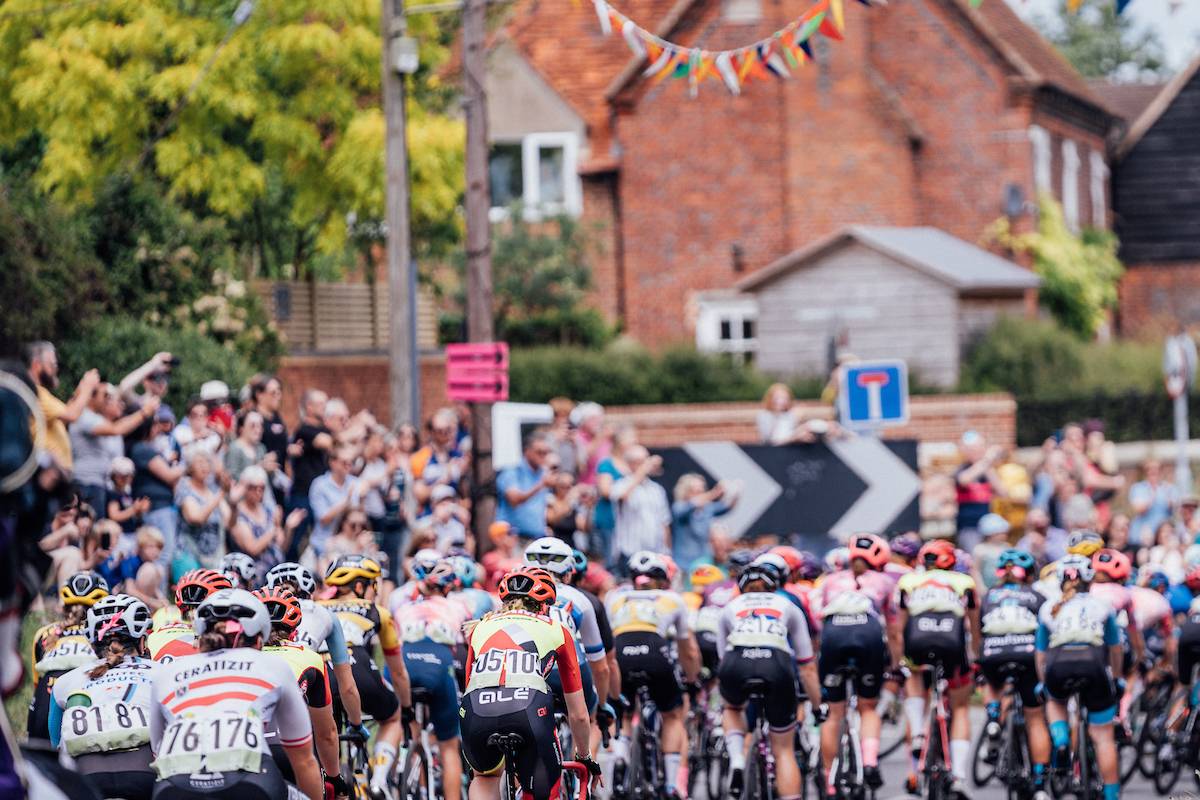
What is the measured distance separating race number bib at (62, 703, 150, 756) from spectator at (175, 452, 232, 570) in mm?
6117

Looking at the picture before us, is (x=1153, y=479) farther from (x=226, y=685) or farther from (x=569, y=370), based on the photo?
(x=226, y=685)

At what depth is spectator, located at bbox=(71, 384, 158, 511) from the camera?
16.3 meters

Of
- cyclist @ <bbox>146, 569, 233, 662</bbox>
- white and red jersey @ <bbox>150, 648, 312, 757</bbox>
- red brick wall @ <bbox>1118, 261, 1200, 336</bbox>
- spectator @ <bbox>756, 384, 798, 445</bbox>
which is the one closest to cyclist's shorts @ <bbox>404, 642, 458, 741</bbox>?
cyclist @ <bbox>146, 569, 233, 662</bbox>

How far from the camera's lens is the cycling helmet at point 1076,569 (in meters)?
14.8

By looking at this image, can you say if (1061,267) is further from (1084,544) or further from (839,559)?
(839,559)

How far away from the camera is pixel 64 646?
1137cm

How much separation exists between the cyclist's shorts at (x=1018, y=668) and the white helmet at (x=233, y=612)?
790cm

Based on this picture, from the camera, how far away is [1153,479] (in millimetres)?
23594

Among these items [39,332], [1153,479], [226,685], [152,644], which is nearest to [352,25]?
[39,332]

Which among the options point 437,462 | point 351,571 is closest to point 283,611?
point 351,571

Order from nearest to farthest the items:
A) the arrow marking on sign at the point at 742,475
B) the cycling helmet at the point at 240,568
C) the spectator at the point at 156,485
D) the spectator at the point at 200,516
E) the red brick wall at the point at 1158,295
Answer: the cycling helmet at the point at 240,568, the spectator at the point at 200,516, the spectator at the point at 156,485, the arrow marking on sign at the point at 742,475, the red brick wall at the point at 1158,295

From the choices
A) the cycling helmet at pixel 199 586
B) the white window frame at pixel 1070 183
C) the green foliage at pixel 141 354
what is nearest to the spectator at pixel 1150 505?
the green foliage at pixel 141 354

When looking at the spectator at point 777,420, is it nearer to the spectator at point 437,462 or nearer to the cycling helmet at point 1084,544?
the spectator at point 437,462

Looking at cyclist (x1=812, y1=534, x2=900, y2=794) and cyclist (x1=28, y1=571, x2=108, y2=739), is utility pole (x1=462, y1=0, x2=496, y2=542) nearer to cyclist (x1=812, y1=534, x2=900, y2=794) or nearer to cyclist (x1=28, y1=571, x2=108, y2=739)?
cyclist (x1=812, y1=534, x2=900, y2=794)
